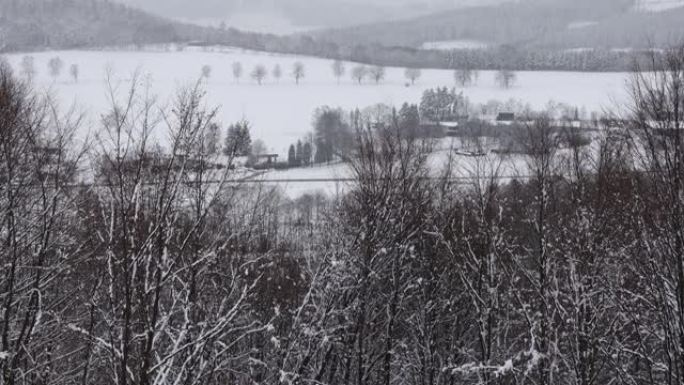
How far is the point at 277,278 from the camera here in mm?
13188

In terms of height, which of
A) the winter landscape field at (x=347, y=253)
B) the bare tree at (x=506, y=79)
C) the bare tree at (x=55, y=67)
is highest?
the bare tree at (x=55, y=67)

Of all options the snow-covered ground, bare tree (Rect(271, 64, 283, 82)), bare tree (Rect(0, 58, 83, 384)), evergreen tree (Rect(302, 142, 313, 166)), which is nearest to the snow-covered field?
the snow-covered ground

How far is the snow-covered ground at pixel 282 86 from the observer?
82.8 meters

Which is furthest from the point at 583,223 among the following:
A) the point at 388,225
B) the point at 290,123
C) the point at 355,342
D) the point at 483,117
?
the point at 483,117

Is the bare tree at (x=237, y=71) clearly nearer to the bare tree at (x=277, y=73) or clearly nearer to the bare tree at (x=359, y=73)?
the bare tree at (x=277, y=73)

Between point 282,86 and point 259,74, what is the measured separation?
8567mm

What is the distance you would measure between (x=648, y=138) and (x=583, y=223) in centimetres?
266

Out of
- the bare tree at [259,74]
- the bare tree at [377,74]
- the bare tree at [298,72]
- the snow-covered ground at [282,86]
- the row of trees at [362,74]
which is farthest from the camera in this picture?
the bare tree at [377,74]

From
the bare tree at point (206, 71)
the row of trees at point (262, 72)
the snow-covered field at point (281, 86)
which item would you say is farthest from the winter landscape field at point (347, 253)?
the row of trees at point (262, 72)

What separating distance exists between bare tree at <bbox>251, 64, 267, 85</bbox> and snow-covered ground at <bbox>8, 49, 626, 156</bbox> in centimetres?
162

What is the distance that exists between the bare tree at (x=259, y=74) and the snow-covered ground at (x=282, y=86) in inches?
64.0

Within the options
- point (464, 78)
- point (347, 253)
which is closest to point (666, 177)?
point (347, 253)

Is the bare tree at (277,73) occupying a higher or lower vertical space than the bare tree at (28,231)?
higher

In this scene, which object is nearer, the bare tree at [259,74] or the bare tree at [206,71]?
the bare tree at [206,71]
